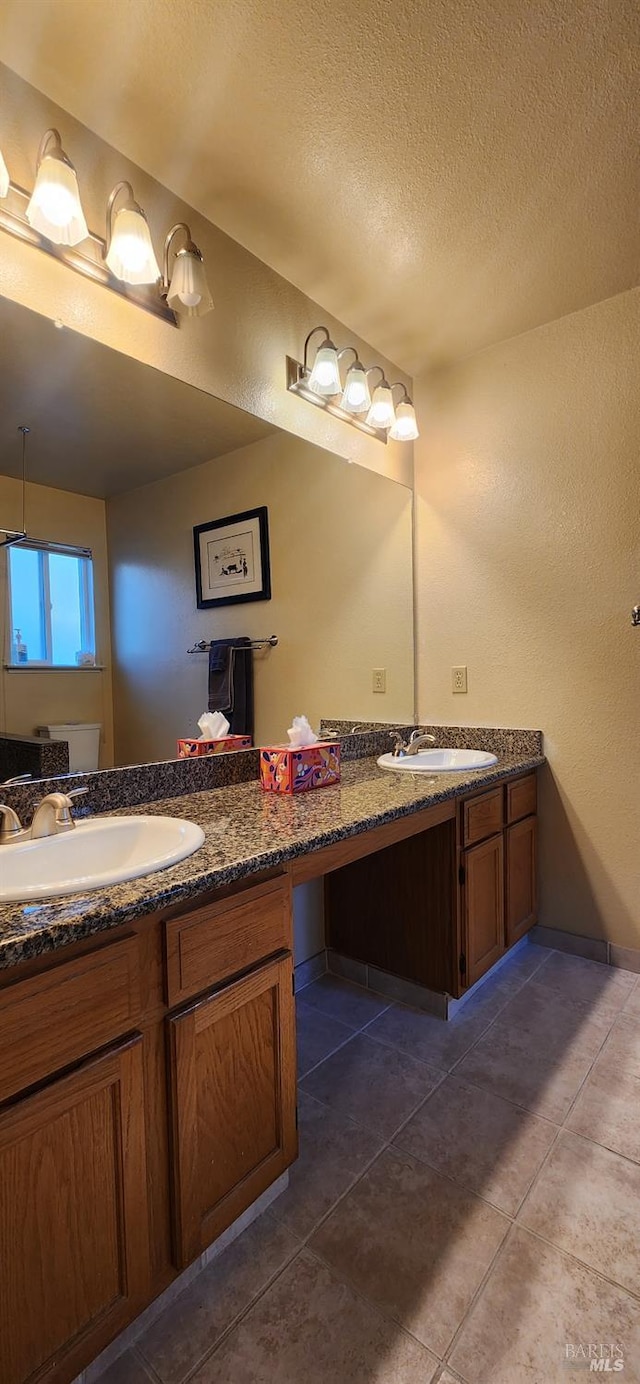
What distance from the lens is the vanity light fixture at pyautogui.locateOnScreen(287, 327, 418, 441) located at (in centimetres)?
185

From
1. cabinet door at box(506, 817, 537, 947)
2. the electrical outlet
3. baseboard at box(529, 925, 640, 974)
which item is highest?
the electrical outlet

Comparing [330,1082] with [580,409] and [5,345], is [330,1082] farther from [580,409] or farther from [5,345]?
[580,409]

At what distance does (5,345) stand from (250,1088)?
154 centimetres

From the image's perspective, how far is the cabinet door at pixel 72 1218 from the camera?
733 mm

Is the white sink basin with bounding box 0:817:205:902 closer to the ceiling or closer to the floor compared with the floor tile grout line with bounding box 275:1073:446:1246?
closer to the ceiling

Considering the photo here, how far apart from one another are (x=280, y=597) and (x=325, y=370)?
29.1 inches

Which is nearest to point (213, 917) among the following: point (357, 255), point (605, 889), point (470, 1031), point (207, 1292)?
point (207, 1292)

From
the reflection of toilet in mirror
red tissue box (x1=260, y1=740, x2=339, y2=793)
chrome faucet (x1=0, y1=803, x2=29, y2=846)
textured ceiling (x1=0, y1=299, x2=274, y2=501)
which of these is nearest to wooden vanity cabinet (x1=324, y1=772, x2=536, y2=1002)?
red tissue box (x1=260, y1=740, x2=339, y2=793)

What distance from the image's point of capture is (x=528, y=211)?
1.60 meters

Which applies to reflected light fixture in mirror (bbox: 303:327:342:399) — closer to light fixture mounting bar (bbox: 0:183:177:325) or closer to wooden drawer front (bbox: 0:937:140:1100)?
light fixture mounting bar (bbox: 0:183:177:325)

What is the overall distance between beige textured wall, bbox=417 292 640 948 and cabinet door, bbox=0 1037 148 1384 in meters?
1.79

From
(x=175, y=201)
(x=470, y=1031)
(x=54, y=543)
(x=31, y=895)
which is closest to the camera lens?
(x=31, y=895)

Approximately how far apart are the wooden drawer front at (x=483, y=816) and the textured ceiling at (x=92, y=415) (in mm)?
1312

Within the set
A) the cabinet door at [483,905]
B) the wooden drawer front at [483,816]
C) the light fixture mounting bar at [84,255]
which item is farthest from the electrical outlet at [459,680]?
the light fixture mounting bar at [84,255]
